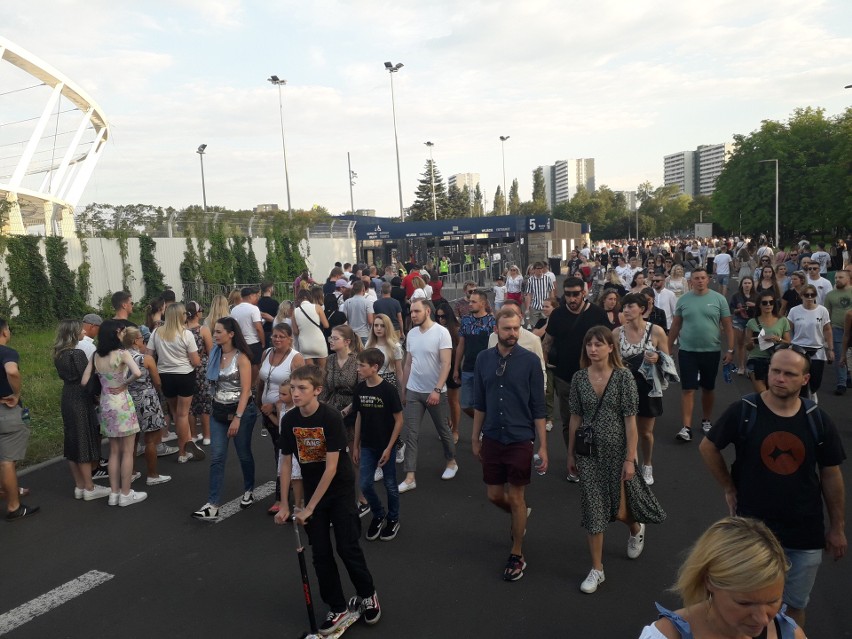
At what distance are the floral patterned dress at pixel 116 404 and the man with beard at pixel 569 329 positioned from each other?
169 inches

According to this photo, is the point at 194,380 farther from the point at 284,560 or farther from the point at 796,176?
the point at 796,176

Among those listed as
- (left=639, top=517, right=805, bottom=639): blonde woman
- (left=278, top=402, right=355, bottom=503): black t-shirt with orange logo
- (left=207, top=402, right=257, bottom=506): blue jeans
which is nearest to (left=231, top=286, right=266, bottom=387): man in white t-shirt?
(left=207, top=402, right=257, bottom=506): blue jeans

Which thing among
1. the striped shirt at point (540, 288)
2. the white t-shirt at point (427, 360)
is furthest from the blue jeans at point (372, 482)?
the striped shirt at point (540, 288)

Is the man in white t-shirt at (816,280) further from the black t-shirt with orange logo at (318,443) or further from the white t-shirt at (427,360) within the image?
the black t-shirt with orange logo at (318,443)

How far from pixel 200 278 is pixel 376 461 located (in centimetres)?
2202

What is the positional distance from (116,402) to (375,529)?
2961mm

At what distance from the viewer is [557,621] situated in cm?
407

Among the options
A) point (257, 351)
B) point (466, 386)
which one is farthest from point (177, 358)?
point (466, 386)

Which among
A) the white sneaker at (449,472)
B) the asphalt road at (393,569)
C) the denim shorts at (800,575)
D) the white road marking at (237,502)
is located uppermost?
the denim shorts at (800,575)

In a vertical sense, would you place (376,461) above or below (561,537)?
above

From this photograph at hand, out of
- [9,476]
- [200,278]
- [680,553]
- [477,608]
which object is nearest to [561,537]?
[680,553]

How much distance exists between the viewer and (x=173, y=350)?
23.6 feet

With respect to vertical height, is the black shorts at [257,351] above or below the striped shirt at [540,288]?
below

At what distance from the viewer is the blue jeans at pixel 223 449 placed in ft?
19.3
